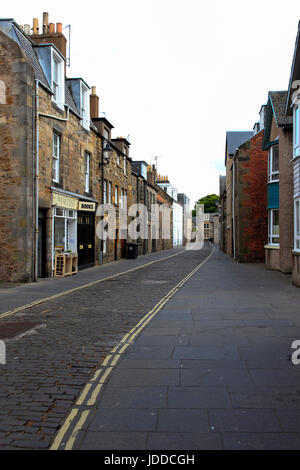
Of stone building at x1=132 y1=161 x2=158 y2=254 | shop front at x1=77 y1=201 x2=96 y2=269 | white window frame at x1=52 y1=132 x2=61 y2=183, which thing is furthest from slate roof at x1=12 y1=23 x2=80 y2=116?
stone building at x1=132 y1=161 x2=158 y2=254

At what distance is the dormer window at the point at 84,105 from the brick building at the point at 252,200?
1040cm

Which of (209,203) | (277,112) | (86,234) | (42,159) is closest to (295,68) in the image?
(277,112)

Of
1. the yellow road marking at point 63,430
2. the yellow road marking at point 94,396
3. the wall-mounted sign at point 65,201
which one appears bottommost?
the yellow road marking at point 63,430

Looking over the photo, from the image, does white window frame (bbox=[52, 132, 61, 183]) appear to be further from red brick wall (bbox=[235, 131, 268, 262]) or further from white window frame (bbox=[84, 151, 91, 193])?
red brick wall (bbox=[235, 131, 268, 262])

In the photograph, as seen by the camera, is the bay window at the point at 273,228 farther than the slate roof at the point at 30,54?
Yes

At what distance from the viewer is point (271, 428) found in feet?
12.4

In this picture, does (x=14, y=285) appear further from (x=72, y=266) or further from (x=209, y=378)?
(x=209, y=378)

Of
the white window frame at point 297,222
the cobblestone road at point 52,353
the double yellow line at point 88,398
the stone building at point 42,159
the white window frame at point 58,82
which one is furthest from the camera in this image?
the white window frame at point 58,82

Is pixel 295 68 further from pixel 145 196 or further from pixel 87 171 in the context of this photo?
pixel 145 196

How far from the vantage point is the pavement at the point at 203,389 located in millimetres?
3602

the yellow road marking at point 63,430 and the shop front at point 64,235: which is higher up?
the shop front at point 64,235

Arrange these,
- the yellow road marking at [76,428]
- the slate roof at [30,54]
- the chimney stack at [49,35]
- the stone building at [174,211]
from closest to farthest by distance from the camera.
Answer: the yellow road marking at [76,428]
the slate roof at [30,54]
the chimney stack at [49,35]
the stone building at [174,211]

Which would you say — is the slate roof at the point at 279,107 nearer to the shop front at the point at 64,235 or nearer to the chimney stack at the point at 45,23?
the shop front at the point at 64,235

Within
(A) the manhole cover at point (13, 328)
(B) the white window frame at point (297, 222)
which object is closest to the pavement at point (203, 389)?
(A) the manhole cover at point (13, 328)
